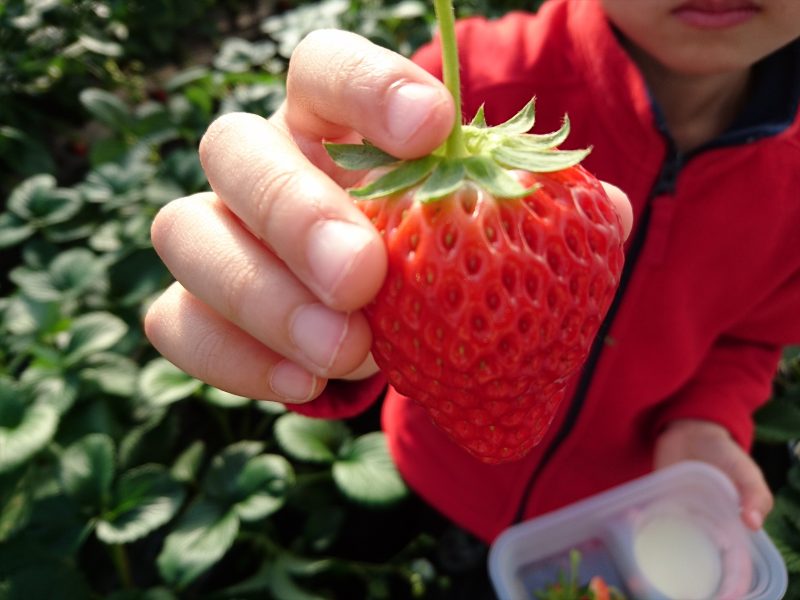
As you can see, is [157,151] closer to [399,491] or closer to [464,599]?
[399,491]

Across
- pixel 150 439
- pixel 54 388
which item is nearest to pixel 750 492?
pixel 150 439

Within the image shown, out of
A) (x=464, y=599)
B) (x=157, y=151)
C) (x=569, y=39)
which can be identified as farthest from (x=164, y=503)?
(x=157, y=151)

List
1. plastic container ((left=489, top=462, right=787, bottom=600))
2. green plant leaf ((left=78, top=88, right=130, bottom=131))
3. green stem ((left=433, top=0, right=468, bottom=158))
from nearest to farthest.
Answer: green stem ((left=433, top=0, right=468, bottom=158)) → plastic container ((left=489, top=462, right=787, bottom=600)) → green plant leaf ((left=78, top=88, right=130, bottom=131))

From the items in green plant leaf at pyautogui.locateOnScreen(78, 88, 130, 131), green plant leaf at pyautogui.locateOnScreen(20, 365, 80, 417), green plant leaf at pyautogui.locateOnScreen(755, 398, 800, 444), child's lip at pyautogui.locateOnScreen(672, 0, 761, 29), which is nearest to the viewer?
child's lip at pyautogui.locateOnScreen(672, 0, 761, 29)

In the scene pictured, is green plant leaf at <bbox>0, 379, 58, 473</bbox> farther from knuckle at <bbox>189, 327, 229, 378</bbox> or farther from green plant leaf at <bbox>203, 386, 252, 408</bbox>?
knuckle at <bbox>189, 327, 229, 378</bbox>

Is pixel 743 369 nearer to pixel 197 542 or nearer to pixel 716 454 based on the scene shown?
pixel 716 454

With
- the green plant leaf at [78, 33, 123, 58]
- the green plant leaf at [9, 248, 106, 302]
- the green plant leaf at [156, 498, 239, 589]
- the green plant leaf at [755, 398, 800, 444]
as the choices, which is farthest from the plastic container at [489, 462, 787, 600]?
the green plant leaf at [78, 33, 123, 58]

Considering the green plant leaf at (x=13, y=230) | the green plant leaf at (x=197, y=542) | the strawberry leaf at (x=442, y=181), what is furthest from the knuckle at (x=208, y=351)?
the green plant leaf at (x=13, y=230)
